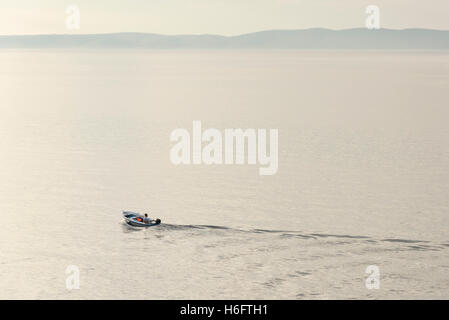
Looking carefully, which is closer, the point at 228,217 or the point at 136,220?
the point at 136,220

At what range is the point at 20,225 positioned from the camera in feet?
269

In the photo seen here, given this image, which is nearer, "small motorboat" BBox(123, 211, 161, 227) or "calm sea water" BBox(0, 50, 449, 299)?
"calm sea water" BBox(0, 50, 449, 299)

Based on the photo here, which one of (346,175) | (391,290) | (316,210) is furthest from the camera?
(346,175)

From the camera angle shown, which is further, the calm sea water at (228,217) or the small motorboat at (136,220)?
the small motorboat at (136,220)

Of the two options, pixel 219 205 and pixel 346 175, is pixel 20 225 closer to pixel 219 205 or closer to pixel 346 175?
pixel 219 205

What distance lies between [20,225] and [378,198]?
43.7 meters

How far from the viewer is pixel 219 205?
88.2 meters

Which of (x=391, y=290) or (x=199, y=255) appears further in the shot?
(x=199, y=255)
